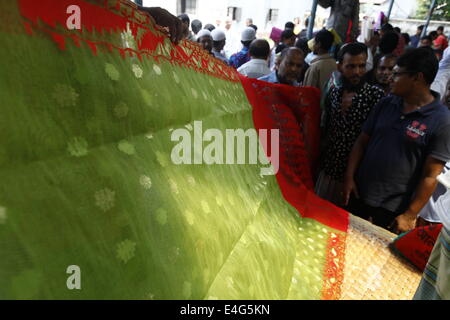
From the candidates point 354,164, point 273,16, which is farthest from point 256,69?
point 273,16

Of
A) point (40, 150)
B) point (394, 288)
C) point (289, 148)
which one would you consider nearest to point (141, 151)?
point (40, 150)

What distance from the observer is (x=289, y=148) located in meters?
1.63

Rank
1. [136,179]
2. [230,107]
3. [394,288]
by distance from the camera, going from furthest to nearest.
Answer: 1. [230,107]
2. [394,288]
3. [136,179]

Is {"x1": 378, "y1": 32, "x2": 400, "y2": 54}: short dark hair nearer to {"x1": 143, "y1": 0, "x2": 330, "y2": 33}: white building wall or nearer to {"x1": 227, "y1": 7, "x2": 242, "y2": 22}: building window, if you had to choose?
{"x1": 143, "y1": 0, "x2": 330, "y2": 33}: white building wall

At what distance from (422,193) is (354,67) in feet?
2.79

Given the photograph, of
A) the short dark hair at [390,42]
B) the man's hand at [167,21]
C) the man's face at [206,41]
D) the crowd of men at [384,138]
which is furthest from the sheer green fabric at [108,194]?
the short dark hair at [390,42]

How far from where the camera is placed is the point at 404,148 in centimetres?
149

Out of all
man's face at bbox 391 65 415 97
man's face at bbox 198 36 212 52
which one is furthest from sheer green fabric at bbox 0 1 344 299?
man's face at bbox 198 36 212 52

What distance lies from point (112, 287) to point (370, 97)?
1.77m

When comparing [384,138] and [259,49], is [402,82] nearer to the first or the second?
[384,138]

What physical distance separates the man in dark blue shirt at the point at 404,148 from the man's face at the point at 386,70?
3.68 feet

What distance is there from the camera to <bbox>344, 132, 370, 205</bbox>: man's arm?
1.72 meters

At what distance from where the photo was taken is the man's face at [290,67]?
218cm
